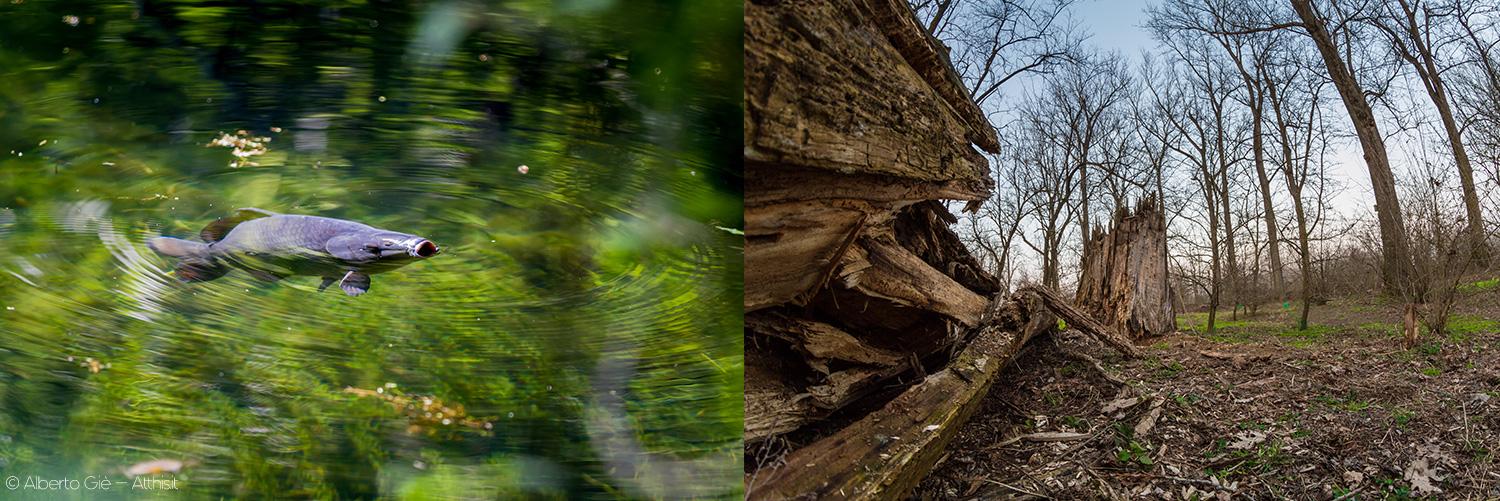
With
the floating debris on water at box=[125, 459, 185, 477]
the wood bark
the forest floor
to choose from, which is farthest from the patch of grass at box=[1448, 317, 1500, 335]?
the floating debris on water at box=[125, 459, 185, 477]

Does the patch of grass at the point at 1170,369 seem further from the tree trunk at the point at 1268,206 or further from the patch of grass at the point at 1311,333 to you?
the tree trunk at the point at 1268,206

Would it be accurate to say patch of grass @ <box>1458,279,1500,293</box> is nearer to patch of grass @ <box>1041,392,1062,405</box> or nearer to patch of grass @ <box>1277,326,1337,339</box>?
patch of grass @ <box>1277,326,1337,339</box>

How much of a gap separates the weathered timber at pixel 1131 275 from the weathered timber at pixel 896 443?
326 centimetres

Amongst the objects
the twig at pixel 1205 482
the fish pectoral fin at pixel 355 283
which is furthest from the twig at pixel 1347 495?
the fish pectoral fin at pixel 355 283

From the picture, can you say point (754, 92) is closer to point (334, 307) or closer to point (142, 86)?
point (334, 307)

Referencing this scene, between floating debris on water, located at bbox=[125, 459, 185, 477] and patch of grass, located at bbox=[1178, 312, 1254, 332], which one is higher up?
patch of grass, located at bbox=[1178, 312, 1254, 332]

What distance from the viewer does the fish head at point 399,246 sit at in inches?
34.2

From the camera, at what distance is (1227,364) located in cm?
363

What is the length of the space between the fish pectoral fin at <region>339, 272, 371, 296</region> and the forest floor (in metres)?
1.83

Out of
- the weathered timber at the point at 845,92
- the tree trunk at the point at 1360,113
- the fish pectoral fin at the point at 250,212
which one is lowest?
the fish pectoral fin at the point at 250,212

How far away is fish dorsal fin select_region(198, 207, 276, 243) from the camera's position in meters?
0.87

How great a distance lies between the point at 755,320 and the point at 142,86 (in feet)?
5.21

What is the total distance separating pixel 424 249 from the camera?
870mm

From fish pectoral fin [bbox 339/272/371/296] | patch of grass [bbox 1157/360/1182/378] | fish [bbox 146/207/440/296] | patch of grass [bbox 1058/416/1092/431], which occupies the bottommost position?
patch of grass [bbox 1058/416/1092/431]
